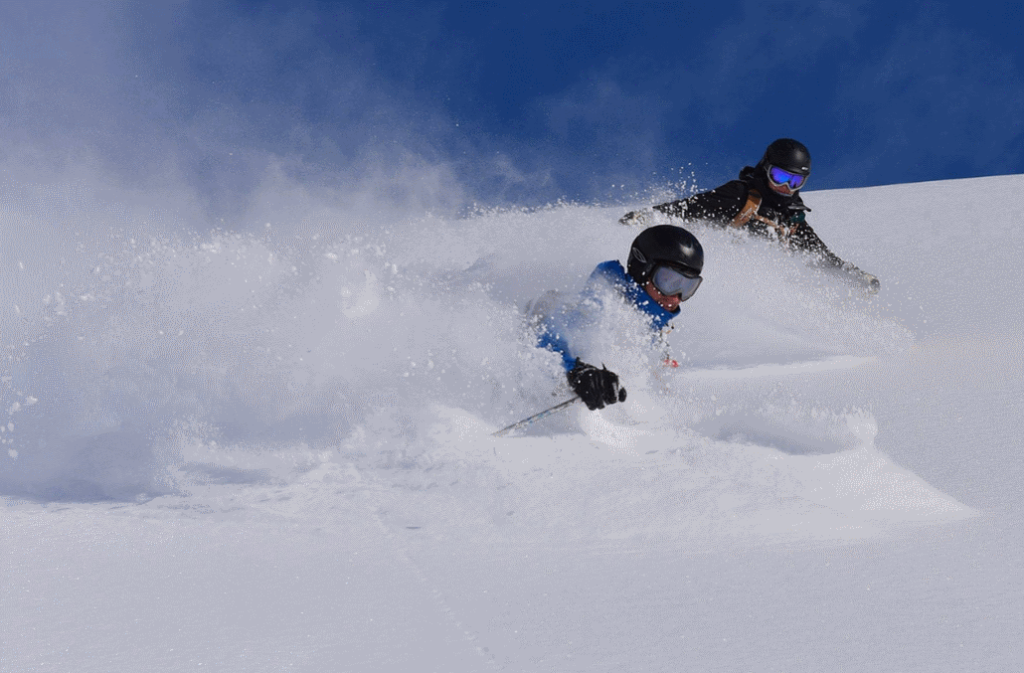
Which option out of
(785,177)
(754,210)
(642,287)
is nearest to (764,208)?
(754,210)

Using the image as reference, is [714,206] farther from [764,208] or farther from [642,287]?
[642,287]

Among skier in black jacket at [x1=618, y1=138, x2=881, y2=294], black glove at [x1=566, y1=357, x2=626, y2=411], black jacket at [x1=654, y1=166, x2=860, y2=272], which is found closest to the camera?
black glove at [x1=566, y1=357, x2=626, y2=411]

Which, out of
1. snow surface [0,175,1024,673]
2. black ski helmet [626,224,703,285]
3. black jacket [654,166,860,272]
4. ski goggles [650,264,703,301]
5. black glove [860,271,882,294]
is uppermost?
black jacket [654,166,860,272]

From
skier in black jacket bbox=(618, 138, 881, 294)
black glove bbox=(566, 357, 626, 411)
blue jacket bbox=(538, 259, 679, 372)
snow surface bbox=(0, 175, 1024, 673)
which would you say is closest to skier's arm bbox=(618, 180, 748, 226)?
skier in black jacket bbox=(618, 138, 881, 294)

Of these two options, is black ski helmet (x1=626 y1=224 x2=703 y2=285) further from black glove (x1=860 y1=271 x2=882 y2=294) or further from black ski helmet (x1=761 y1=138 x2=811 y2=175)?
black glove (x1=860 y1=271 x2=882 y2=294)

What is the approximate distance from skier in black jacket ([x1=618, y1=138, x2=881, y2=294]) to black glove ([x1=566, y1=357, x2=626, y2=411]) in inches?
108

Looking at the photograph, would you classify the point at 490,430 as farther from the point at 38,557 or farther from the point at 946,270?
the point at 946,270

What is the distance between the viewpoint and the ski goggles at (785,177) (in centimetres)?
572

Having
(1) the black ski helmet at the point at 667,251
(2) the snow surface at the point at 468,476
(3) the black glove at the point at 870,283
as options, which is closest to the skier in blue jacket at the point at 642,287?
(1) the black ski helmet at the point at 667,251

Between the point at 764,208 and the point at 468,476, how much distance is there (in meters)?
4.01

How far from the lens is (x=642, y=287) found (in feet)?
12.2

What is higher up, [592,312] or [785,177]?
[785,177]

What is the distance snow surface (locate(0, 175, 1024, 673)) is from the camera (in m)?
1.91

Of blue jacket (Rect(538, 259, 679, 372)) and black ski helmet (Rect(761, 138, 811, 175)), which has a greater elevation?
black ski helmet (Rect(761, 138, 811, 175))
